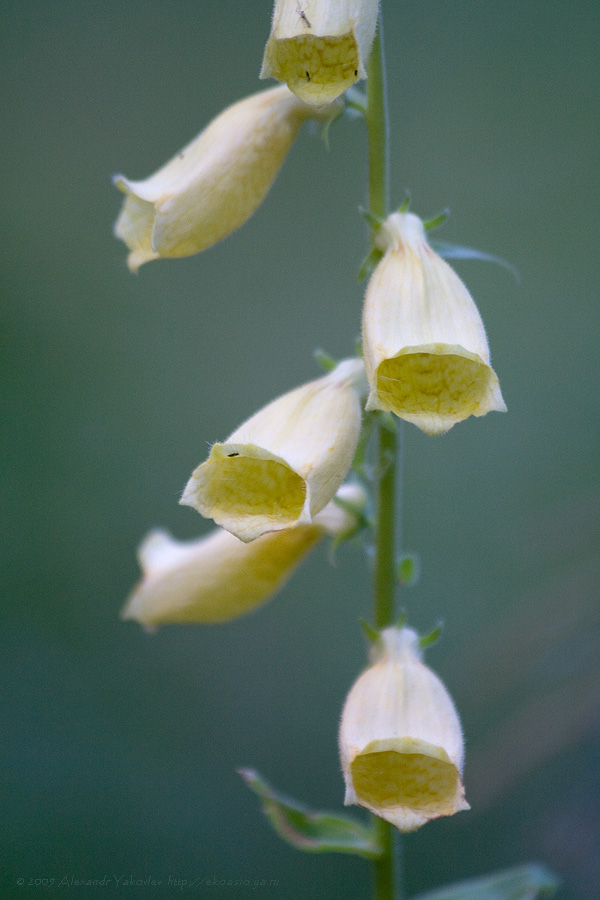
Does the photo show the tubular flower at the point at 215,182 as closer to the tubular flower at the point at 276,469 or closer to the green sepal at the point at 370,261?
the green sepal at the point at 370,261

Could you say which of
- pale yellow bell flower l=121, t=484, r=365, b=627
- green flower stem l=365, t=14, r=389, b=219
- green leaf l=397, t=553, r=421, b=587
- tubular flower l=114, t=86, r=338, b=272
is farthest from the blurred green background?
tubular flower l=114, t=86, r=338, b=272

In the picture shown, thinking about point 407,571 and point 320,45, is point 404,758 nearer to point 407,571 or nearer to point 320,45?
point 407,571

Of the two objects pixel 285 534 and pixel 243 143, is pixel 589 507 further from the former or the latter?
pixel 243 143

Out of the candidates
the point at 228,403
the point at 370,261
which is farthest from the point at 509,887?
the point at 228,403

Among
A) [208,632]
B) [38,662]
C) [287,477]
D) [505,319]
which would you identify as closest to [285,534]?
[287,477]

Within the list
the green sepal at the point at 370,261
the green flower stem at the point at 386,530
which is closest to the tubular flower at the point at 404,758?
the green flower stem at the point at 386,530

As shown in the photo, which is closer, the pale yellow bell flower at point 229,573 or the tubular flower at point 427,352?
the tubular flower at point 427,352
